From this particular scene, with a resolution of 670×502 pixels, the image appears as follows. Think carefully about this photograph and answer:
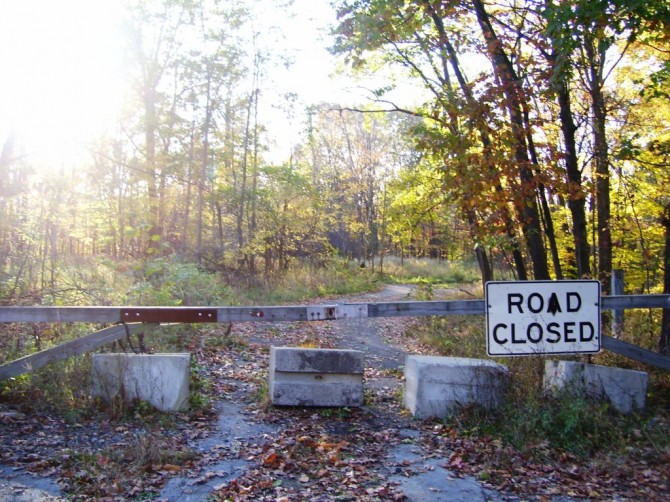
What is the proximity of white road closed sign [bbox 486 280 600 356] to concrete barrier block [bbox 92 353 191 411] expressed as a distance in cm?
332

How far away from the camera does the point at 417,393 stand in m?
6.48

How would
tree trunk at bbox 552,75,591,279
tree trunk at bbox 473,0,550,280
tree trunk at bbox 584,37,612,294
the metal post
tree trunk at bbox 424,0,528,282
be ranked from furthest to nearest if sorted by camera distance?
tree trunk at bbox 584,37,612,294 → tree trunk at bbox 552,75,591,279 → tree trunk at bbox 473,0,550,280 → tree trunk at bbox 424,0,528,282 → the metal post

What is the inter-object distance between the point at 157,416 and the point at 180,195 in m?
25.1

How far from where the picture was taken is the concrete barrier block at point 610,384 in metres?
6.30

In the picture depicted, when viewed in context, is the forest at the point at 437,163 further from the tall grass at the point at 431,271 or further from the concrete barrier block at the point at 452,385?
the tall grass at the point at 431,271

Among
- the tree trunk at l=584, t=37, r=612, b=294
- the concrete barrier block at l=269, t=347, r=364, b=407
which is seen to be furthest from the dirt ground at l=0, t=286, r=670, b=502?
the tree trunk at l=584, t=37, r=612, b=294

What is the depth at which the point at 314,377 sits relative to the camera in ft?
22.3

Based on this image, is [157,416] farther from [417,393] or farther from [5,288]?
[5,288]

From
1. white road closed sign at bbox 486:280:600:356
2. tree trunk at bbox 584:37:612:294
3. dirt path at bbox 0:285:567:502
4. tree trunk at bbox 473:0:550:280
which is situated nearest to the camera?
dirt path at bbox 0:285:567:502

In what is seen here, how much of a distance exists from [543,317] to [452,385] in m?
1.21

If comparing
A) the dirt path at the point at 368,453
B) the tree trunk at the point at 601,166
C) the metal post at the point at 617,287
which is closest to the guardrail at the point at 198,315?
the dirt path at the point at 368,453

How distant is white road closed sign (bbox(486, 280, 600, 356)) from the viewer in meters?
6.02

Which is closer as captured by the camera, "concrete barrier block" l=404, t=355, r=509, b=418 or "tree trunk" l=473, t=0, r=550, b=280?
"concrete barrier block" l=404, t=355, r=509, b=418

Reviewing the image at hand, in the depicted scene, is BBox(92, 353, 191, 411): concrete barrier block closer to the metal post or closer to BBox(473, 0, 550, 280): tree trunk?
BBox(473, 0, 550, 280): tree trunk
